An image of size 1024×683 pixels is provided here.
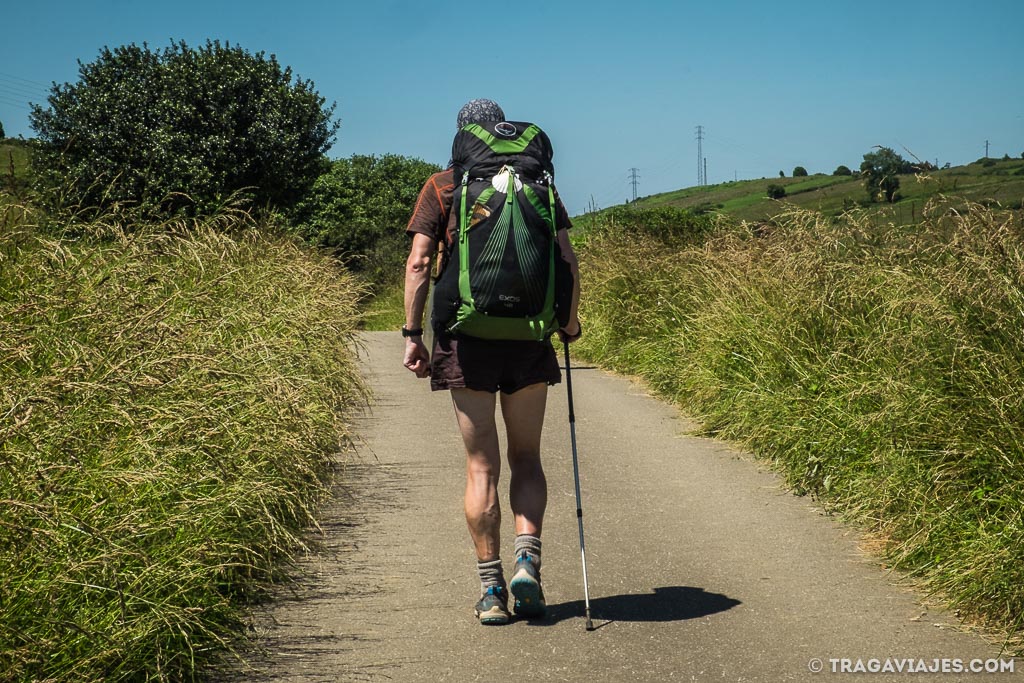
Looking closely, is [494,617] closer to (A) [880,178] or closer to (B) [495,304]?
(B) [495,304]

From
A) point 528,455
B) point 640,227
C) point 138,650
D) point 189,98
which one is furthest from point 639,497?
point 189,98

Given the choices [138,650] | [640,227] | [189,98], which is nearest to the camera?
[138,650]

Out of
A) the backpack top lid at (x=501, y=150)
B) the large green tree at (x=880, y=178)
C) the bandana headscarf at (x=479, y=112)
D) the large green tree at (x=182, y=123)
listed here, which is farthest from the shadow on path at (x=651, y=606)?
the large green tree at (x=182, y=123)

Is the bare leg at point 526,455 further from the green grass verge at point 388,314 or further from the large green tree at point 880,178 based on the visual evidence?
the green grass verge at point 388,314

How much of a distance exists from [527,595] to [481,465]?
58 cm

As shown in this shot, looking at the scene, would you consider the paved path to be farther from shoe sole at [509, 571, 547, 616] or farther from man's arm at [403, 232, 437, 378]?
man's arm at [403, 232, 437, 378]

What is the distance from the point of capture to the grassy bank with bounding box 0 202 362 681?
3734 millimetres

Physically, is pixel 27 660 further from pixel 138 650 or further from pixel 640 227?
pixel 640 227

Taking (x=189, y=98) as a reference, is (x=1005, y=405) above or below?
below

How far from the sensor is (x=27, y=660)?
3.50 metres

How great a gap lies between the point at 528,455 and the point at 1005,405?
230 centimetres

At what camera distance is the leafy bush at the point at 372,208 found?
33.3 metres

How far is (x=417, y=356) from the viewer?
493cm

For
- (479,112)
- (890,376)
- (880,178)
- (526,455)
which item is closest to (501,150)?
(479,112)
